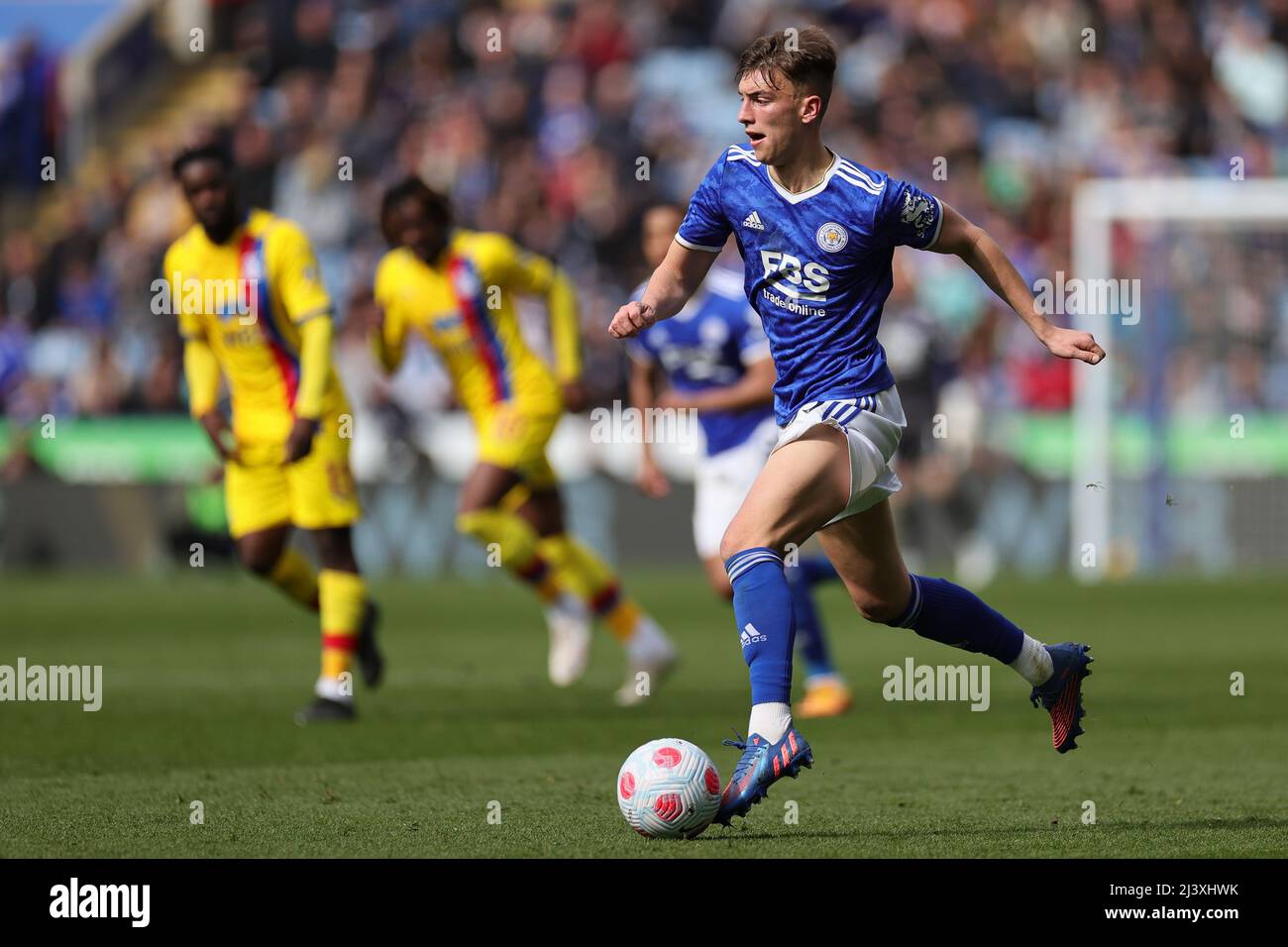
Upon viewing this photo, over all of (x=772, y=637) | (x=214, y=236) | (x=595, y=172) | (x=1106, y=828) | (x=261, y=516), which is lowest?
(x=1106, y=828)

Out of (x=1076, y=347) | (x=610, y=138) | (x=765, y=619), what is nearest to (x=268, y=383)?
(x=765, y=619)

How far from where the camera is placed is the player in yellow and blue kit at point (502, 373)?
1082 centimetres

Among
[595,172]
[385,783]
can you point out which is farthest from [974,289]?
[385,783]

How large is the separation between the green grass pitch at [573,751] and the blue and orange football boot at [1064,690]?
0.79 feet

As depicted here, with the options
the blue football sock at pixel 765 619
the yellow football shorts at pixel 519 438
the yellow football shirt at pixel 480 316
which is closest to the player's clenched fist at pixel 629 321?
the blue football sock at pixel 765 619

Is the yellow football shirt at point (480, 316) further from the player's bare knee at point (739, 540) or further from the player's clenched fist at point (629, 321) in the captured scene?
the player's bare knee at point (739, 540)

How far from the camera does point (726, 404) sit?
9984mm

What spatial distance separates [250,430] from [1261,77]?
59.0 feet

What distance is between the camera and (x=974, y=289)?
22859mm

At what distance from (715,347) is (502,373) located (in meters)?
1.51

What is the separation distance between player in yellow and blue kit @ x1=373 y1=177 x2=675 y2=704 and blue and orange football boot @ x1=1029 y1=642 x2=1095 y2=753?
376 cm

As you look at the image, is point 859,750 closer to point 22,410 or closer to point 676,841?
point 676,841

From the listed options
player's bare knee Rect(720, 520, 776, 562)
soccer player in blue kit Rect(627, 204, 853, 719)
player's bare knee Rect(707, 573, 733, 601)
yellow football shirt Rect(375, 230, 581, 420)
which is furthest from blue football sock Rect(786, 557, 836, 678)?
player's bare knee Rect(720, 520, 776, 562)

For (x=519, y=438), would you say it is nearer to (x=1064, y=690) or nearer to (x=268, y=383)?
(x=268, y=383)
